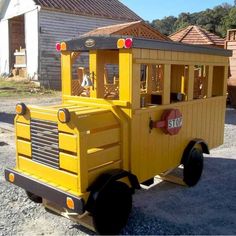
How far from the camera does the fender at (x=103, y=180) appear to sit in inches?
147

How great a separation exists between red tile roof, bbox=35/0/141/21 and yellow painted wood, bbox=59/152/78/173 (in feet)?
60.6

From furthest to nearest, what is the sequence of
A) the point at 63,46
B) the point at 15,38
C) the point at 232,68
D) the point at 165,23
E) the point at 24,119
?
the point at 165,23 → the point at 15,38 → the point at 232,68 → the point at 63,46 → the point at 24,119

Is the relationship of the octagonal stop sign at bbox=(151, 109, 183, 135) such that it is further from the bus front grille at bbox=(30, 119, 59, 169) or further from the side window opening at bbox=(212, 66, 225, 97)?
the side window opening at bbox=(212, 66, 225, 97)

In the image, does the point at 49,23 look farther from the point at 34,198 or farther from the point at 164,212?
the point at 164,212

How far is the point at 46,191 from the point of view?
400cm

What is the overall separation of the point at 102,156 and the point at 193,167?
2.25 metres

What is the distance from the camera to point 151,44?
14.4ft

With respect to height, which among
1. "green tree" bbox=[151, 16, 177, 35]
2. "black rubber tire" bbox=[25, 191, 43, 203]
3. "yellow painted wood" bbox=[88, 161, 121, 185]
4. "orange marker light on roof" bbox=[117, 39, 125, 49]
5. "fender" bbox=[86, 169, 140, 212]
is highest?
"green tree" bbox=[151, 16, 177, 35]

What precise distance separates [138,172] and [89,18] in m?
19.8

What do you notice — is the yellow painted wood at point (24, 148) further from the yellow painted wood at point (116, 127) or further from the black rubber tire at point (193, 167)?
the black rubber tire at point (193, 167)

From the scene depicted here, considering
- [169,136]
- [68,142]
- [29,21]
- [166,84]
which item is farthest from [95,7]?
[68,142]

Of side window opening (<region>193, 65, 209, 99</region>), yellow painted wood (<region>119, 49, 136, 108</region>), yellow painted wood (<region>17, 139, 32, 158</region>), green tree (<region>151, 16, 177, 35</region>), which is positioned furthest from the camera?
green tree (<region>151, 16, 177, 35</region>)

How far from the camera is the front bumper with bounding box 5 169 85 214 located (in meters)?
3.64

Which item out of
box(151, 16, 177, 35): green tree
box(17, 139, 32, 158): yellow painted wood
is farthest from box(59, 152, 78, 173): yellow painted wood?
box(151, 16, 177, 35): green tree
